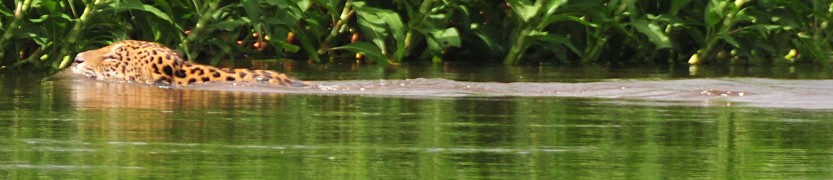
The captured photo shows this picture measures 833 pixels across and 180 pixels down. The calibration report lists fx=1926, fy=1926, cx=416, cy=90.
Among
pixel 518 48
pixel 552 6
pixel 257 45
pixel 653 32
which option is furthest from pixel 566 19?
pixel 257 45

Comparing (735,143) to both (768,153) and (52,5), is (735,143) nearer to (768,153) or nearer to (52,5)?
(768,153)

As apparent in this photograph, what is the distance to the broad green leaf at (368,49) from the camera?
13.4 meters

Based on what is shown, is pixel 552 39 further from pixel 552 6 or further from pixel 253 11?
pixel 253 11

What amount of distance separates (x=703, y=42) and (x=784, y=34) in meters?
1.21

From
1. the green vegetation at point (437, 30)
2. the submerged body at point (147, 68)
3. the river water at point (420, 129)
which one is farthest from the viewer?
the green vegetation at point (437, 30)

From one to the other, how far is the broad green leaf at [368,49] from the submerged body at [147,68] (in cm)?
199

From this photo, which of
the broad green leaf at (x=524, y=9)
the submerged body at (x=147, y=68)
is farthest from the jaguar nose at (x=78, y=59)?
the broad green leaf at (x=524, y=9)

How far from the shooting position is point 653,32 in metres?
14.0

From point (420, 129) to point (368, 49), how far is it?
6116 millimetres

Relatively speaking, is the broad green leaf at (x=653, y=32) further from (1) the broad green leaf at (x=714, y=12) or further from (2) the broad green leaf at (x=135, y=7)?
(2) the broad green leaf at (x=135, y=7)

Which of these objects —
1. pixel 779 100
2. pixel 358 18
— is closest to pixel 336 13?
pixel 358 18

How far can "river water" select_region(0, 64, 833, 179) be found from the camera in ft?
18.9

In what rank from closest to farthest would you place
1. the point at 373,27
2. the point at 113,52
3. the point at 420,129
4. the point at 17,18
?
the point at 420,129 < the point at 17,18 < the point at 113,52 < the point at 373,27

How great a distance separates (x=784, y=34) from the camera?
1574cm
